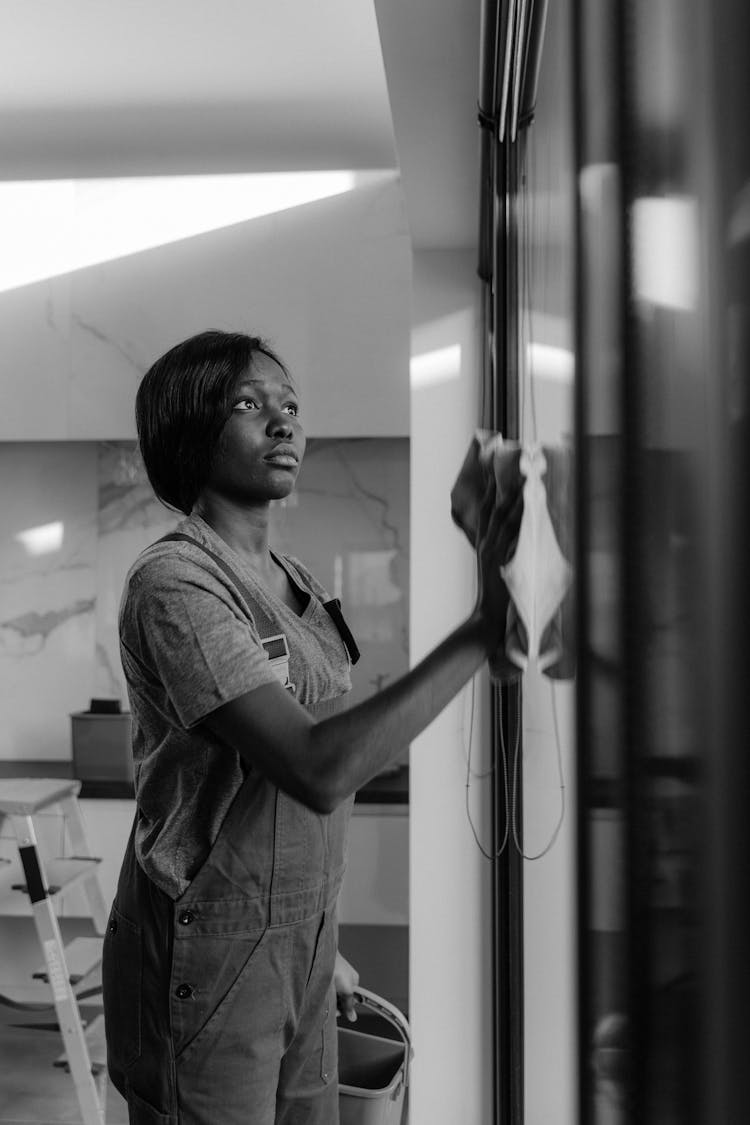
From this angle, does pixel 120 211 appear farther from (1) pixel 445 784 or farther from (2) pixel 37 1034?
(2) pixel 37 1034

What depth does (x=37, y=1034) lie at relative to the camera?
287 cm

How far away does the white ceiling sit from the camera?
1.67 metres

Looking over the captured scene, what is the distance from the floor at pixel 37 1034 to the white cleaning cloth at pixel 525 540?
6.91ft

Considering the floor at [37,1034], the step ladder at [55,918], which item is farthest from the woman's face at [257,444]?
the floor at [37,1034]

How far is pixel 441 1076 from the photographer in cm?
214

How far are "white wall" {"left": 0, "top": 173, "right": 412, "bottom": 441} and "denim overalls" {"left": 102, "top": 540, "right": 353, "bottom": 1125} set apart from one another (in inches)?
73.0

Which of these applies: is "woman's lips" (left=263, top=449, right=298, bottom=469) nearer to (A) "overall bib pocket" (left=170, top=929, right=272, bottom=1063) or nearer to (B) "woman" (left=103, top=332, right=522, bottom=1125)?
(B) "woman" (left=103, top=332, right=522, bottom=1125)

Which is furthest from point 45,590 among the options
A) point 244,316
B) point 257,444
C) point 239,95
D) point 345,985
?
point 257,444

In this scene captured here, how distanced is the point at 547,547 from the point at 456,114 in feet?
3.77

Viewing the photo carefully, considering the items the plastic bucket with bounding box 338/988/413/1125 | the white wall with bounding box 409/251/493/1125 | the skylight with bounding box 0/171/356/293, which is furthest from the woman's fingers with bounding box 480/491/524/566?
the skylight with bounding box 0/171/356/293

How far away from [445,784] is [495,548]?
147 cm

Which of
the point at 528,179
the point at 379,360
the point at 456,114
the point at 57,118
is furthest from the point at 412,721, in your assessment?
the point at 57,118

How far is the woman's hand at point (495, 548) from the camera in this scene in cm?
78

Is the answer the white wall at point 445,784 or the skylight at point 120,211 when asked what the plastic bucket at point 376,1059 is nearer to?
the white wall at point 445,784
